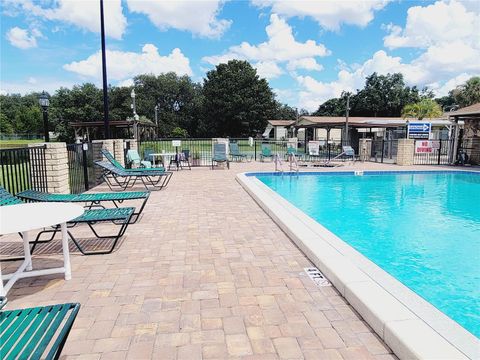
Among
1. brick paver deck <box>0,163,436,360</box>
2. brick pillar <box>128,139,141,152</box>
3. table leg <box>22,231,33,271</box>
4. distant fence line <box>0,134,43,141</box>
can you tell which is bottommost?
brick paver deck <box>0,163,436,360</box>

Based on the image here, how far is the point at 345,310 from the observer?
2.84 meters

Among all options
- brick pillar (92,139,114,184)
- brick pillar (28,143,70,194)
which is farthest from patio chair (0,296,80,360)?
brick pillar (92,139,114,184)

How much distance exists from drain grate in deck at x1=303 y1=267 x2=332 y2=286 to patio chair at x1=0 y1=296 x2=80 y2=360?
2224 millimetres

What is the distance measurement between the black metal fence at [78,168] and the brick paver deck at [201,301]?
149 inches

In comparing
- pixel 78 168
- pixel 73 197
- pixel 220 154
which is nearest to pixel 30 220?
pixel 73 197

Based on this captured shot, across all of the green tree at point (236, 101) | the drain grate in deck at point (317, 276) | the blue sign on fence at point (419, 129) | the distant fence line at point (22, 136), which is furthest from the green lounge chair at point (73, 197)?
the distant fence line at point (22, 136)

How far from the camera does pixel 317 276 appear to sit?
11.5 ft

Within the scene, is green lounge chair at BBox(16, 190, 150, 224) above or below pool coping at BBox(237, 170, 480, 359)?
above

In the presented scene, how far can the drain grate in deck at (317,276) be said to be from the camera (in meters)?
3.35

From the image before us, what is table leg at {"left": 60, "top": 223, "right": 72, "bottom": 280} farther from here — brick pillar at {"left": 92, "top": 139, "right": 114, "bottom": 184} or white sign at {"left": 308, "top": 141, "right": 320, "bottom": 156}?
white sign at {"left": 308, "top": 141, "right": 320, "bottom": 156}

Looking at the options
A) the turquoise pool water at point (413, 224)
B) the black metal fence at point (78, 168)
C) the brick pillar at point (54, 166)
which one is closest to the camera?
the turquoise pool water at point (413, 224)

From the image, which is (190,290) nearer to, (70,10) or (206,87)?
(70,10)

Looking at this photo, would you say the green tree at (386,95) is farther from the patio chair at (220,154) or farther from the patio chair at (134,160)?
the patio chair at (134,160)

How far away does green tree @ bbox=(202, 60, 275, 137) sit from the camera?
4372 centimetres
